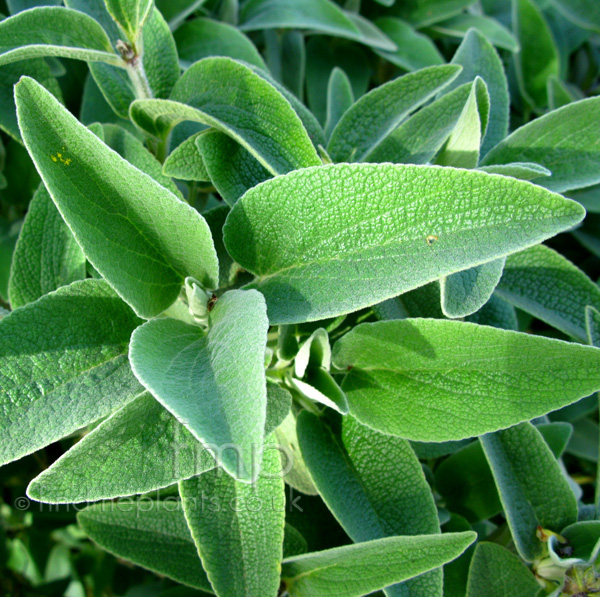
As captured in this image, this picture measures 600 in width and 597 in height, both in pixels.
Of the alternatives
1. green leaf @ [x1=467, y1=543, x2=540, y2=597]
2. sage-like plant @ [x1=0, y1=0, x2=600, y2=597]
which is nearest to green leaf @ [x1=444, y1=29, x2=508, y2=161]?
sage-like plant @ [x1=0, y1=0, x2=600, y2=597]

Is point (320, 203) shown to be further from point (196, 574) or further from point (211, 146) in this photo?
point (196, 574)

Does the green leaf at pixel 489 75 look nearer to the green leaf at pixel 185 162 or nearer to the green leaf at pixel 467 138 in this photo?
the green leaf at pixel 467 138

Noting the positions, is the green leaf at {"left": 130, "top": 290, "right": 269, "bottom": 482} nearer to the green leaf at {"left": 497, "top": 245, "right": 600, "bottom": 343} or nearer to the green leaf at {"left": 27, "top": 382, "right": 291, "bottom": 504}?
the green leaf at {"left": 27, "top": 382, "right": 291, "bottom": 504}

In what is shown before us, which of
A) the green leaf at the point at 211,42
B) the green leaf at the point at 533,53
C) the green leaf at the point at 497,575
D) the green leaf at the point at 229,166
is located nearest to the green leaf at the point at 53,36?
the green leaf at the point at 229,166

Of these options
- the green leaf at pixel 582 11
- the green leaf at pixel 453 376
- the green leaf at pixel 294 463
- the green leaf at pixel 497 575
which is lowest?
the green leaf at pixel 497 575

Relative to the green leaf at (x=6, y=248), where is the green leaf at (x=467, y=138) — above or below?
above

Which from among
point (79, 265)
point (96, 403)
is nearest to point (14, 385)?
point (96, 403)

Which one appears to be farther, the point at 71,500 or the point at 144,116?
the point at 144,116
